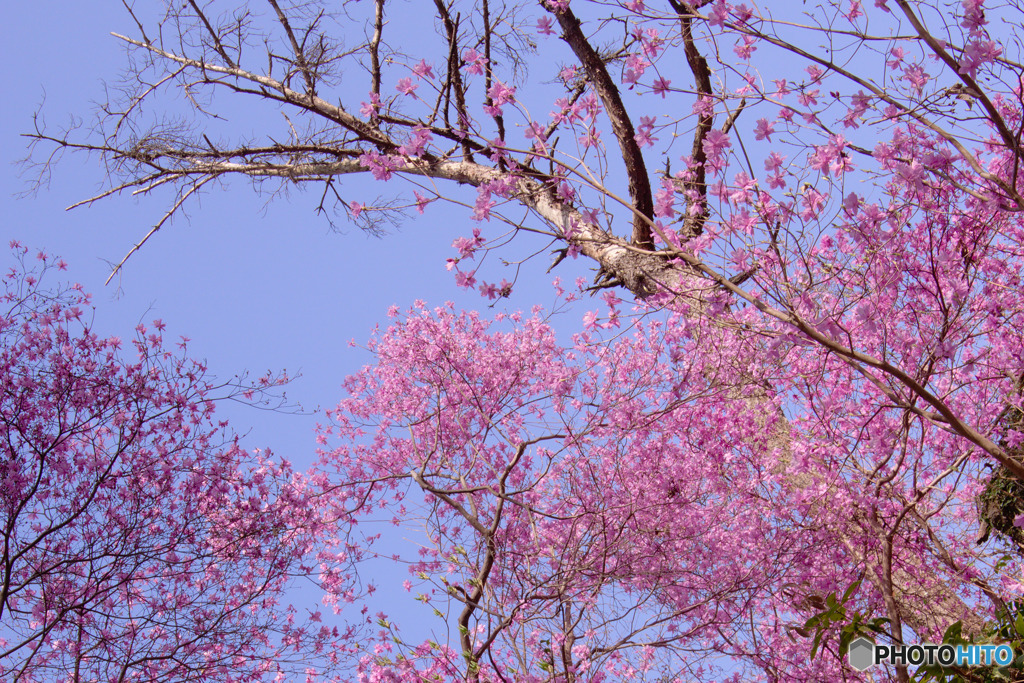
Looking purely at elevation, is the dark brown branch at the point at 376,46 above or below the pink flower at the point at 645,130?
above

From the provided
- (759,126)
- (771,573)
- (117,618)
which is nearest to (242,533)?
(117,618)

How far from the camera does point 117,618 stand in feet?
16.7

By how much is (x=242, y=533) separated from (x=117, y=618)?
3.77 feet

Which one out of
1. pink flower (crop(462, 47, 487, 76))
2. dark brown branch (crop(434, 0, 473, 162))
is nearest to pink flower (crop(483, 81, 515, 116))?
pink flower (crop(462, 47, 487, 76))

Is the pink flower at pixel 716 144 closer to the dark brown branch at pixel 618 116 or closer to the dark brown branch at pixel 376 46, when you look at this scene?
the dark brown branch at pixel 618 116

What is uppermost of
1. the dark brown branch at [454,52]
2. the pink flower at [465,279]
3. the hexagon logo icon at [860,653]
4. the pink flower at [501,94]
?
the dark brown branch at [454,52]

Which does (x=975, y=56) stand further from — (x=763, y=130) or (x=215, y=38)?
(x=215, y=38)

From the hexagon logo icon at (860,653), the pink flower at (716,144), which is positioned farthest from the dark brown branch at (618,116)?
the hexagon logo icon at (860,653)

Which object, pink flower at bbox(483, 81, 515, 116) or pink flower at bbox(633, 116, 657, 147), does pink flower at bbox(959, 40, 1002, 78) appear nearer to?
pink flower at bbox(633, 116, 657, 147)

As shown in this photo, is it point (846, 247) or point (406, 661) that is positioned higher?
point (846, 247)

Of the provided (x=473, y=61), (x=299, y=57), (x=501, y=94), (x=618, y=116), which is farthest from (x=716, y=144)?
(x=299, y=57)

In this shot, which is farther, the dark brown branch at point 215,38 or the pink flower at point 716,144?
the dark brown branch at point 215,38

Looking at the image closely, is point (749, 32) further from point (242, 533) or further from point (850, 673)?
point (242, 533)

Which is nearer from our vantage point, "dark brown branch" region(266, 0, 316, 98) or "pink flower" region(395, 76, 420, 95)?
"pink flower" region(395, 76, 420, 95)
